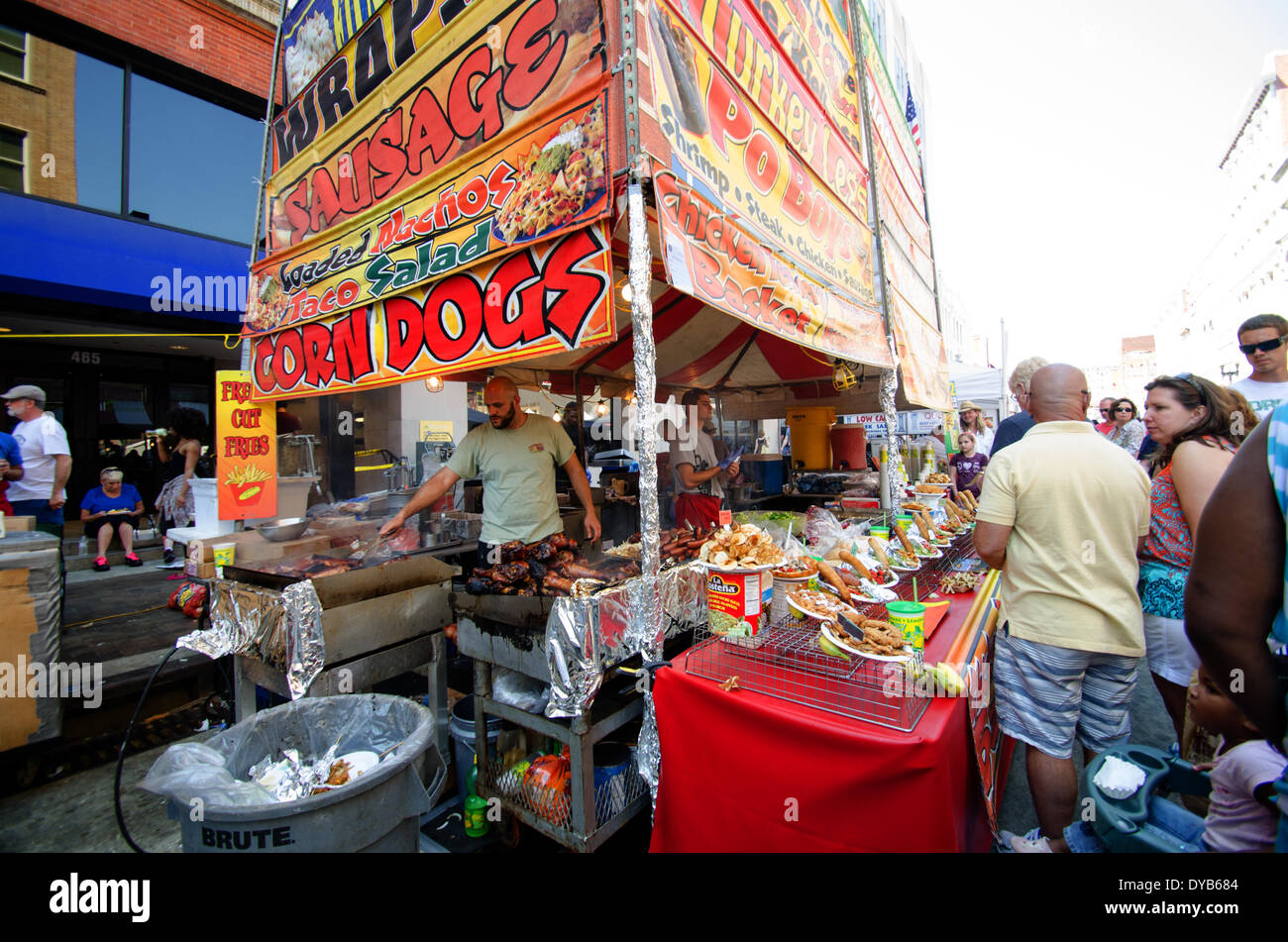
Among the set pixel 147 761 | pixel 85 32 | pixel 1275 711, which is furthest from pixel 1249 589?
pixel 85 32

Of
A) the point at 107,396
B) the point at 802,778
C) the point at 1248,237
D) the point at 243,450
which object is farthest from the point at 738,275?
the point at 1248,237

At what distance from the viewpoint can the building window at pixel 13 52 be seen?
764cm

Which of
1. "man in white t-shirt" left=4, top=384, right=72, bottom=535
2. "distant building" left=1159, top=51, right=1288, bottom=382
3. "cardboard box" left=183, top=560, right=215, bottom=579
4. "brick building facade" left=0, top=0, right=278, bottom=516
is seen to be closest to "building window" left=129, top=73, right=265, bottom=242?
"brick building facade" left=0, top=0, right=278, bottom=516

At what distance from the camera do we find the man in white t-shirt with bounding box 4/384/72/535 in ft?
16.8

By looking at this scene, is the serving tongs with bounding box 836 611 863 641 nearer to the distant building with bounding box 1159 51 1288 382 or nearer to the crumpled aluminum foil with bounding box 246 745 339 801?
the crumpled aluminum foil with bounding box 246 745 339 801

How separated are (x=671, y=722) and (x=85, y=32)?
1278cm

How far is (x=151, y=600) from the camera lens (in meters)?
6.00

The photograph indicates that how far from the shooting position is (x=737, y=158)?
11.0ft

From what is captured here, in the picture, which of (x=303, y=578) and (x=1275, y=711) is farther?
(x=303, y=578)

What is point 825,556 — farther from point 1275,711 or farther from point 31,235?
point 31,235

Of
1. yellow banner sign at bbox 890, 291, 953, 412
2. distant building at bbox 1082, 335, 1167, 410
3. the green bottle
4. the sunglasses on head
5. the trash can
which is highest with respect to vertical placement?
distant building at bbox 1082, 335, 1167, 410

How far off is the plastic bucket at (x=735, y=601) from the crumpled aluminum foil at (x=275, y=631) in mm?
2254

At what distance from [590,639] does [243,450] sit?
4.19 m

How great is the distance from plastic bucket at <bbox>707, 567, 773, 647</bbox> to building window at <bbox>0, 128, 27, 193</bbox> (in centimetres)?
1149
